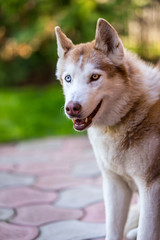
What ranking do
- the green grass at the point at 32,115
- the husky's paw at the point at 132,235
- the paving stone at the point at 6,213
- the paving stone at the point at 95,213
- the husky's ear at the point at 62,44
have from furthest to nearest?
the green grass at the point at 32,115 → the paving stone at the point at 6,213 → the paving stone at the point at 95,213 → the husky's paw at the point at 132,235 → the husky's ear at the point at 62,44

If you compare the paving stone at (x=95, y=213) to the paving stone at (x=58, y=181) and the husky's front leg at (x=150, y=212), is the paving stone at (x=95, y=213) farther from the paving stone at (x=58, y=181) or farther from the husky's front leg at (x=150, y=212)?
the husky's front leg at (x=150, y=212)

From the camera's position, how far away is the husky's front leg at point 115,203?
2.96 meters

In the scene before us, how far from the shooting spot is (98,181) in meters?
4.76

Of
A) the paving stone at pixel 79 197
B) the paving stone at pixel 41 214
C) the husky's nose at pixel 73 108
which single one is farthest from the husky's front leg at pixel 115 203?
the paving stone at pixel 79 197

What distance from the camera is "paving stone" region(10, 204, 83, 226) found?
3662 millimetres

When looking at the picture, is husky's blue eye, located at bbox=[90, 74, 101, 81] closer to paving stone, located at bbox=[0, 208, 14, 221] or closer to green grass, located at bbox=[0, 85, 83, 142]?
paving stone, located at bbox=[0, 208, 14, 221]

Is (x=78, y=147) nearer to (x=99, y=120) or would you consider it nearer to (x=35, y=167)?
(x=35, y=167)

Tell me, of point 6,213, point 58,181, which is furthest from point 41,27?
point 6,213

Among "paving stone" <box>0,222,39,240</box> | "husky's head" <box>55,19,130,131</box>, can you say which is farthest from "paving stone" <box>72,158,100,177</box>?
"husky's head" <box>55,19,130,131</box>

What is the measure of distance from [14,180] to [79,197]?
1060 millimetres

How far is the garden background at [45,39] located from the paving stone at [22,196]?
354 centimetres

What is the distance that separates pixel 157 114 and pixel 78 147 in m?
3.94

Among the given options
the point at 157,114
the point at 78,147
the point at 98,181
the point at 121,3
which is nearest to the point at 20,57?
the point at 121,3

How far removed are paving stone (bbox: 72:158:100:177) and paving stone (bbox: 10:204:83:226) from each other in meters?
1.10
